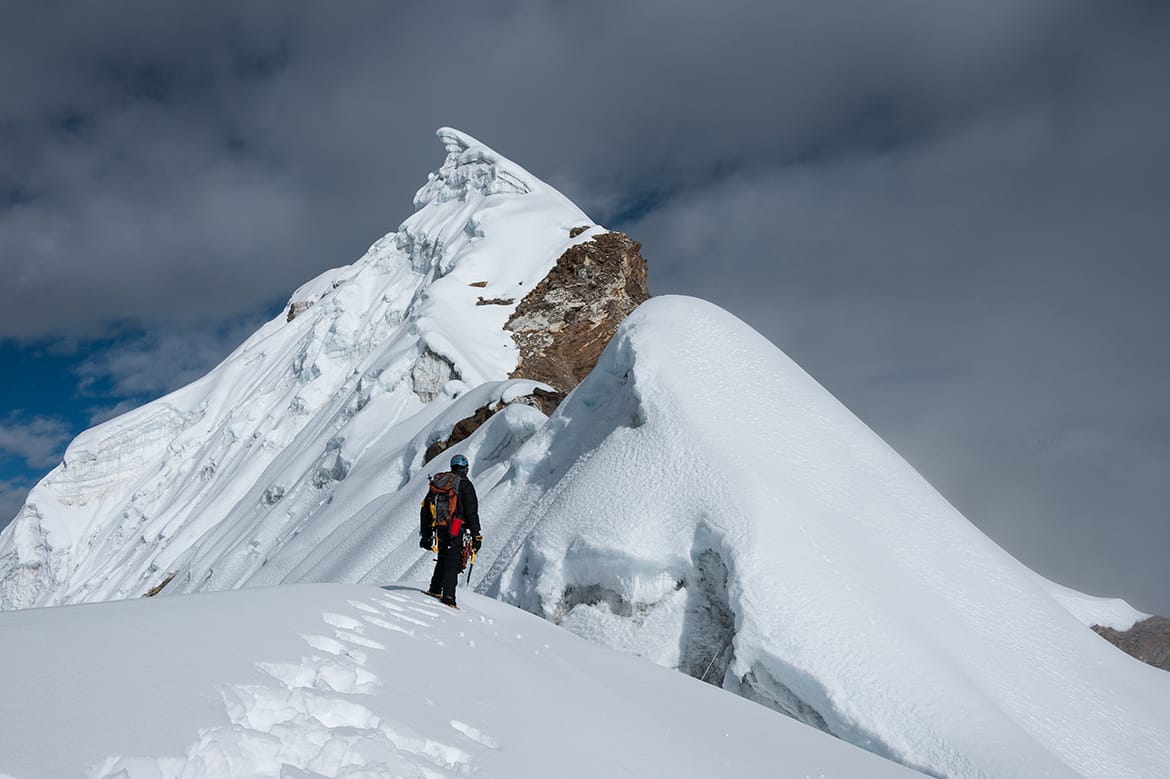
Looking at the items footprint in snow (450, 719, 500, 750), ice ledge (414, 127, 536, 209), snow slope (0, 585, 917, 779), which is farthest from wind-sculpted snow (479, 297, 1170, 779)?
ice ledge (414, 127, 536, 209)

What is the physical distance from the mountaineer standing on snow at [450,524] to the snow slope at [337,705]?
1.09 meters

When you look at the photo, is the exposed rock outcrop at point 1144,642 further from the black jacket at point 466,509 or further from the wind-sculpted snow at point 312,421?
the black jacket at point 466,509

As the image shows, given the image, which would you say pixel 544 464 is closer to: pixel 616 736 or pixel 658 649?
pixel 658 649

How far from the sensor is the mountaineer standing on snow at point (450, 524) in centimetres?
844

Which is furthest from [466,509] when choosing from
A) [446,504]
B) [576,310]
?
[576,310]

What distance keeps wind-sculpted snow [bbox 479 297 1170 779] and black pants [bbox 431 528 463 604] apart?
6.77 ft

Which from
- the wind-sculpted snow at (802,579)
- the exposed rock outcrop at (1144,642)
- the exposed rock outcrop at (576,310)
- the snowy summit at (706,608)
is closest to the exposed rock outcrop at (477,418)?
the snowy summit at (706,608)

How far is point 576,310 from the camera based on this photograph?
41562mm

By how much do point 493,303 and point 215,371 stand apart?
111 ft

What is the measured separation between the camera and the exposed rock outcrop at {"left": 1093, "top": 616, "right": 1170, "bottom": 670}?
48.4 feet

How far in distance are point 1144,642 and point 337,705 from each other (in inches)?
672

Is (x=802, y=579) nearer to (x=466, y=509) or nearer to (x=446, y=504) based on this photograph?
(x=466, y=509)

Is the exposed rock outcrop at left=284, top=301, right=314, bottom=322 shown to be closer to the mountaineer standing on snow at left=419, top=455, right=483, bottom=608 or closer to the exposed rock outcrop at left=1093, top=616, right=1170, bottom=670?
the mountaineer standing on snow at left=419, top=455, right=483, bottom=608

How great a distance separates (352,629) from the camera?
5777 millimetres
